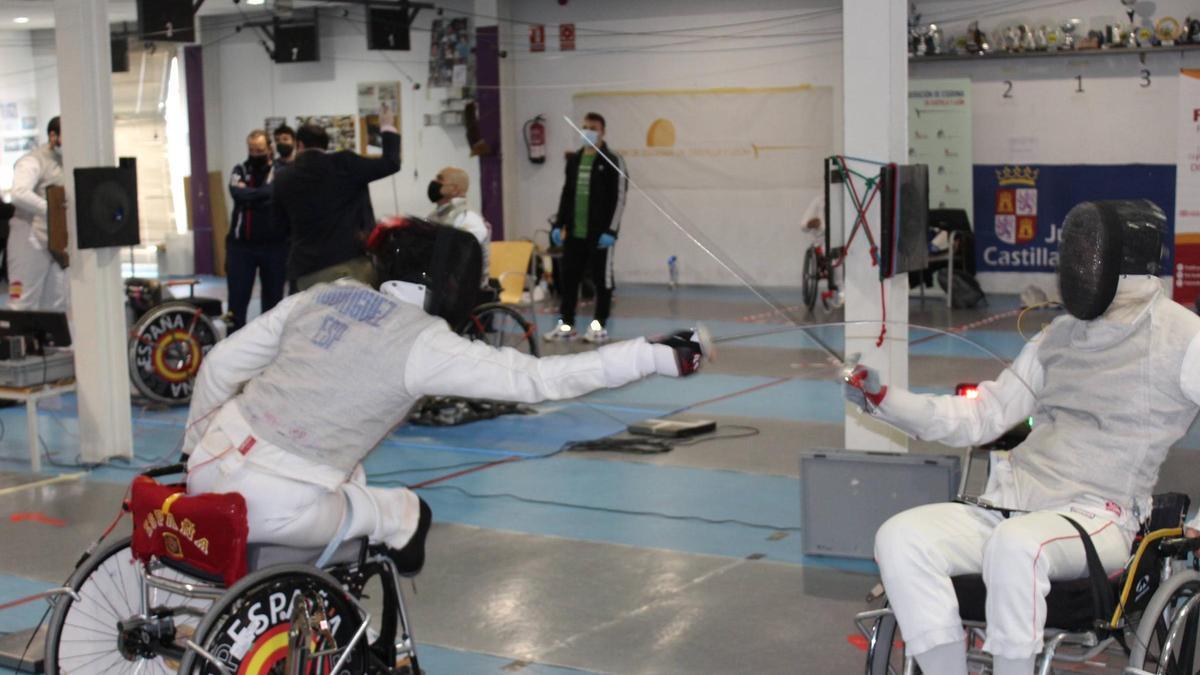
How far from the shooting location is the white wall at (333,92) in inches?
572

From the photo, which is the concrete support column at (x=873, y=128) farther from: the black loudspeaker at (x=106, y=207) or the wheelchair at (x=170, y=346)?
the wheelchair at (x=170, y=346)

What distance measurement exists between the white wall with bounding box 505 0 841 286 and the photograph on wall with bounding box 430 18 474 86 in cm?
48

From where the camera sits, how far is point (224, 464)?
9.53ft

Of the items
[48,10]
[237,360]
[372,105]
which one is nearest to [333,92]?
[372,105]

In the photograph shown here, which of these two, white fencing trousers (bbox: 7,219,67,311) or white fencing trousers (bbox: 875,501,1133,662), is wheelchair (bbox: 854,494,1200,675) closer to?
white fencing trousers (bbox: 875,501,1133,662)

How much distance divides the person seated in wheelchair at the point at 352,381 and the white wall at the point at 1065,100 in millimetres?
9341

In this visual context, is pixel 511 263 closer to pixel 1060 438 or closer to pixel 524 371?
pixel 524 371

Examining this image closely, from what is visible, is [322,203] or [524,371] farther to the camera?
[322,203]

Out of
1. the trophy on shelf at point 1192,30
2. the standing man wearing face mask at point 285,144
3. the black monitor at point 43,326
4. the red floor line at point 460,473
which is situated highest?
the trophy on shelf at point 1192,30

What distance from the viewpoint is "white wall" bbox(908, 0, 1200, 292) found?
11000 mm

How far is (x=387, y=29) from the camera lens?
13133 millimetres

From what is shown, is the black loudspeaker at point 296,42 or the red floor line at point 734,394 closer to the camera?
the red floor line at point 734,394

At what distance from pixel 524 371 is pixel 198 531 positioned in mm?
718

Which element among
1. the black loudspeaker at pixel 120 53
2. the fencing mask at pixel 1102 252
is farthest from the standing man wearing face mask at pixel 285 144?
the black loudspeaker at pixel 120 53
